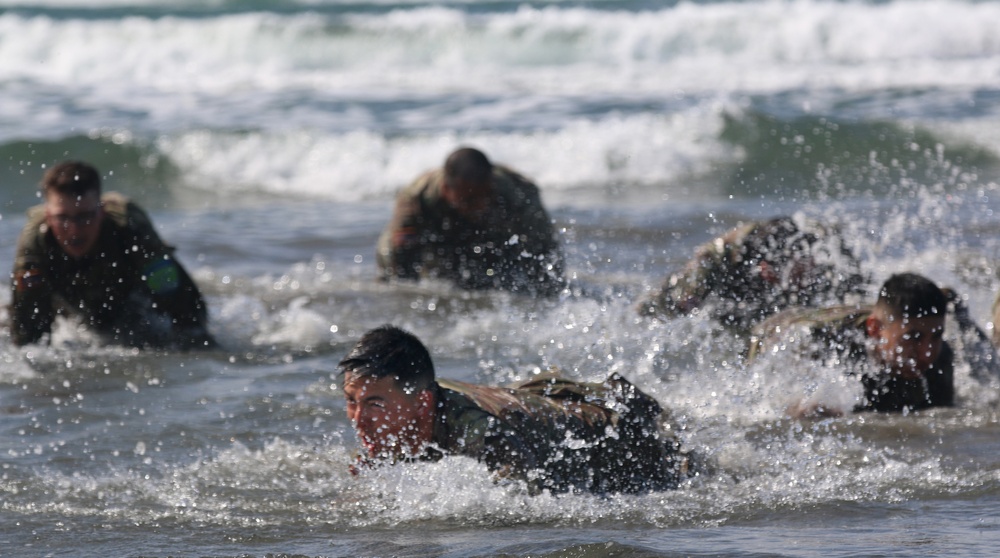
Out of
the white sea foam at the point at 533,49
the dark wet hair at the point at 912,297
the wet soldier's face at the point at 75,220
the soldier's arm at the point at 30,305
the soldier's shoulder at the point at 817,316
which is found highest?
the white sea foam at the point at 533,49

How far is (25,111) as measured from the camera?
18.7 meters

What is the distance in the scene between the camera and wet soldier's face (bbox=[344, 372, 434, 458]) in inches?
193

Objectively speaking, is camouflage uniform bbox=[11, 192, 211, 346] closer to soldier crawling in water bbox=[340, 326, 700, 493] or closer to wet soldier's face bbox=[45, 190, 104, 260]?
wet soldier's face bbox=[45, 190, 104, 260]

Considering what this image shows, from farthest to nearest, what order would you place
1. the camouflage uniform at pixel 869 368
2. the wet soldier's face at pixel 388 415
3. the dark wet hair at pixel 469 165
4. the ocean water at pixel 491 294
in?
the dark wet hair at pixel 469 165 < the camouflage uniform at pixel 869 368 < the ocean water at pixel 491 294 < the wet soldier's face at pixel 388 415

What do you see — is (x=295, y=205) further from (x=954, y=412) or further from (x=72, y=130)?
(x=954, y=412)

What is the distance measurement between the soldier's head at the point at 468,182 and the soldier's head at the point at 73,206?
8.15ft

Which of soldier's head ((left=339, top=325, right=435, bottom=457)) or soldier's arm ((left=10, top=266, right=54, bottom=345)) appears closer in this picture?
soldier's head ((left=339, top=325, right=435, bottom=457))

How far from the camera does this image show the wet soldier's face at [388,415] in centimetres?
489

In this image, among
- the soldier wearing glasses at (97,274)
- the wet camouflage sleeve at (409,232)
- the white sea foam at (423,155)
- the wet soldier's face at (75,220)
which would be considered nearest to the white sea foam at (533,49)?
the white sea foam at (423,155)

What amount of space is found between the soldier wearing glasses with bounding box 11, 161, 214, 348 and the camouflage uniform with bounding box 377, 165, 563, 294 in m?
1.95

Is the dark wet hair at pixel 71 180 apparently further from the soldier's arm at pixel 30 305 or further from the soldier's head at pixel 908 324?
the soldier's head at pixel 908 324

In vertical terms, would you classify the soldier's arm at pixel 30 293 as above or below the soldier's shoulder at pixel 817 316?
above

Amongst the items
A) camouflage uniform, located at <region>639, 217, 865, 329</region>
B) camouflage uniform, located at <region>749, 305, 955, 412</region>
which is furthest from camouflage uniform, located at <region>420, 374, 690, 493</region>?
camouflage uniform, located at <region>639, 217, 865, 329</region>

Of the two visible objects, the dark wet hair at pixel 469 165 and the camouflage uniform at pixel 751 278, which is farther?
the dark wet hair at pixel 469 165
